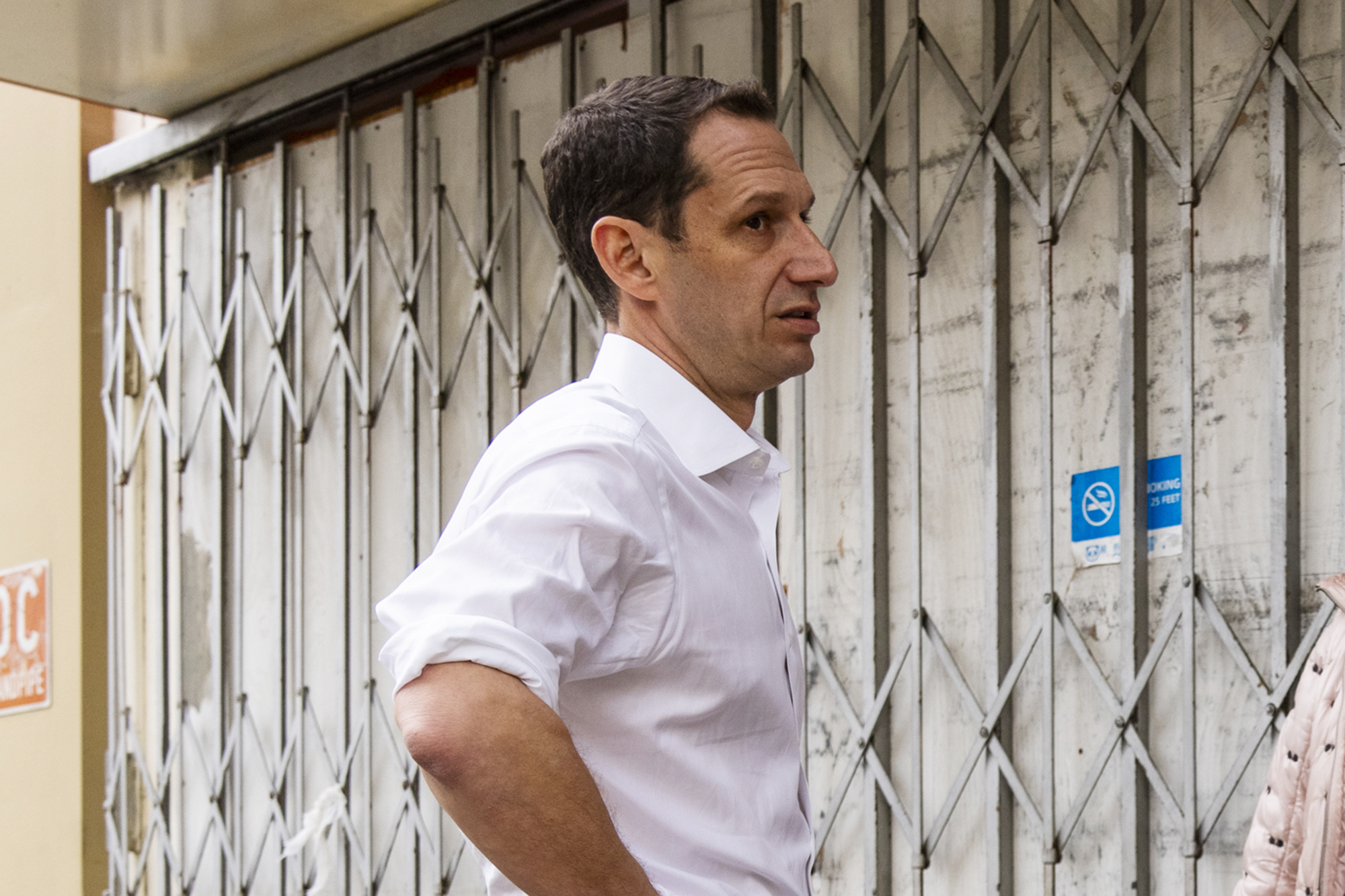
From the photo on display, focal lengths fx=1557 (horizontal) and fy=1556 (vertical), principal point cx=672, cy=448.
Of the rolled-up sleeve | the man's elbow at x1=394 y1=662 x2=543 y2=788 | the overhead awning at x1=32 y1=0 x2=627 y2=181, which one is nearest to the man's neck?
the rolled-up sleeve

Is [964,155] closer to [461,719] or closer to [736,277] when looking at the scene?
[736,277]

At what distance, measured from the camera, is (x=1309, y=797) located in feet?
9.06

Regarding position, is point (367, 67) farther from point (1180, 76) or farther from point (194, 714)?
point (1180, 76)

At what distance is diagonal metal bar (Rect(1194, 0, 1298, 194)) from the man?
192 centimetres

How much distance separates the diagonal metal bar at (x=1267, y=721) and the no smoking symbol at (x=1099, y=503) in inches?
20.0

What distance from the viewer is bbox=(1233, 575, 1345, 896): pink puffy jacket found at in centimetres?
268

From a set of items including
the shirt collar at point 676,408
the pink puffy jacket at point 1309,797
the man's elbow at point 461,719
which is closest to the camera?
the man's elbow at point 461,719

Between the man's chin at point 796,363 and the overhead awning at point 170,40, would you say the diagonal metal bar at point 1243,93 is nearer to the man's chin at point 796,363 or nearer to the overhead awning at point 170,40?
the man's chin at point 796,363

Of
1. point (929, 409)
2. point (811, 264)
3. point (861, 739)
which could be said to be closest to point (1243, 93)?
point (929, 409)

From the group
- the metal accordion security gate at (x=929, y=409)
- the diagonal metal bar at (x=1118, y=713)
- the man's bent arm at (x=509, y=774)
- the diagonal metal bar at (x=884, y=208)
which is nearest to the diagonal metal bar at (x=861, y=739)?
the metal accordion security gate at (x=929, y=409)

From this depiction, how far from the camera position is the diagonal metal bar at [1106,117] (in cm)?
339

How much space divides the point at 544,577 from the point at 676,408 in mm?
363

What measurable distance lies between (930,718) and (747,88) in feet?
8.18

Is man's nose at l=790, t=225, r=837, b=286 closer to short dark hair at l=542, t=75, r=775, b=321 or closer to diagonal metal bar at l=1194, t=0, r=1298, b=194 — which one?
short dark hair at l=542, t=75, r=775, b=321
